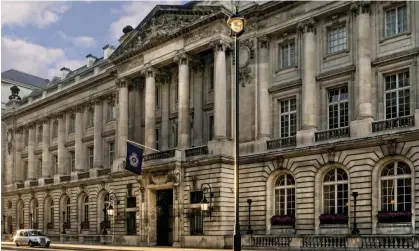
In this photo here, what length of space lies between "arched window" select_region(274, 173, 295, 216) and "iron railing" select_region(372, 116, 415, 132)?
703cm

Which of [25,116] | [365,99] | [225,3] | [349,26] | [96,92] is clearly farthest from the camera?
[25,116]

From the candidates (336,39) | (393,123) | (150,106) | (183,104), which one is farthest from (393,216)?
(150,106)

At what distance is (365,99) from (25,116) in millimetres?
48181

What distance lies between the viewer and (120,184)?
4562 centimetres

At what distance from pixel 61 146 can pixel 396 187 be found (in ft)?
134

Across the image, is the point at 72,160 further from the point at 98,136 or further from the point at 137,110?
the point at 137,110

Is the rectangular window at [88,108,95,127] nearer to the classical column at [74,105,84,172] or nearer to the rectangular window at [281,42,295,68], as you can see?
the classical column at [74,105,84,172]

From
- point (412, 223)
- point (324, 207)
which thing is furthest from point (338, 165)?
point (412, 223)

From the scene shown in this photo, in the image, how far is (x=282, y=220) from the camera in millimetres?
35125

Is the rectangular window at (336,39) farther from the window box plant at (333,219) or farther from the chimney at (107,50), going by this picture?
the chimney at (107,50)

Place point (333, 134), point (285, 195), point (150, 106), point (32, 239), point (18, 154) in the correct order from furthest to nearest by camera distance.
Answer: point (18, 154) → point (32, 239) → point (150, 106) → point (285, 195) → point (333, 134)

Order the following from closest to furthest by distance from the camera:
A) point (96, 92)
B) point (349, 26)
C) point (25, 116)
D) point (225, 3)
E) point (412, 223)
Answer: point (412, 223) → point (349, 26) → point (225, 3) → point (96, 92) → point (25, 116)

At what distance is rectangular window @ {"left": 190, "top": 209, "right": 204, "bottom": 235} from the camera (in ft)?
125

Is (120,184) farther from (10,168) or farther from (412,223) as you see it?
(10,168)
